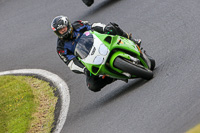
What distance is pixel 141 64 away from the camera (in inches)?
332

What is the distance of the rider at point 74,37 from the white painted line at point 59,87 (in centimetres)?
94

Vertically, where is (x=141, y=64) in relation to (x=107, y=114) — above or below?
above

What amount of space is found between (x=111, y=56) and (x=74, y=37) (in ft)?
4.26

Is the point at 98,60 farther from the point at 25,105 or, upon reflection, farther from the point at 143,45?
the point at 143,45

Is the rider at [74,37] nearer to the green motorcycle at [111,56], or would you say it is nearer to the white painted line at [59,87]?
the green motorcycle at [111,56]

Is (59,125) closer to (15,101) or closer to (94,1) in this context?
(15,101)

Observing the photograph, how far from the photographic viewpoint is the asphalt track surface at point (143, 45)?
22.0 feet

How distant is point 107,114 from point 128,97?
525 millimetres

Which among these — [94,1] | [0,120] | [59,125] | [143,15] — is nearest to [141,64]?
[59,125]

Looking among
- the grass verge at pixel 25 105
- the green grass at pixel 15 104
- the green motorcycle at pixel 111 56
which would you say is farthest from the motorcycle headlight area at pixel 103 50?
the green grass at pixel 15 104

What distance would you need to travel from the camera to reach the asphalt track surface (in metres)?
6.72

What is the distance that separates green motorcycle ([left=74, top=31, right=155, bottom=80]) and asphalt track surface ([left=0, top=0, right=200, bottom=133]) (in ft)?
1.36

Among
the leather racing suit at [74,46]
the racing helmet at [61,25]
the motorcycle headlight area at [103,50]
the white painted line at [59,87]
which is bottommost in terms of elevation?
the white painted line at [59,87]

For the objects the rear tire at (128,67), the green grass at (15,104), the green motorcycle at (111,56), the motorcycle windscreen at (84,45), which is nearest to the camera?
the rear tire at (128,67)
